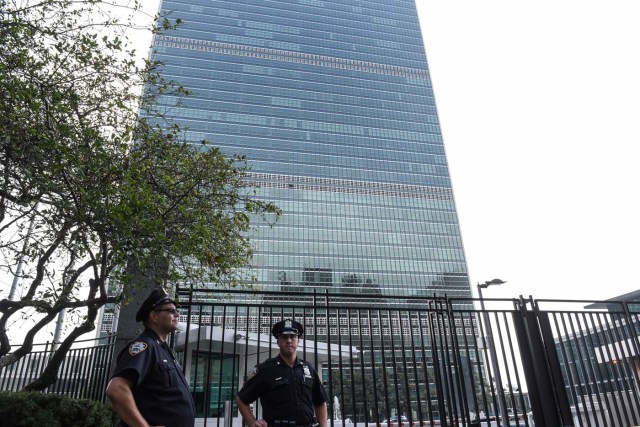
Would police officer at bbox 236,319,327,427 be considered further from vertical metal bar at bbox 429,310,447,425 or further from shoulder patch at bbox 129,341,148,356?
vertical metal bar at bbox 429,310,447,425

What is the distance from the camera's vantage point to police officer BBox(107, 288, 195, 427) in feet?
8.66

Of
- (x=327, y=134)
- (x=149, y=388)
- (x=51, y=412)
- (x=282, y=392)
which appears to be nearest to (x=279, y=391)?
(x=282, y=392)

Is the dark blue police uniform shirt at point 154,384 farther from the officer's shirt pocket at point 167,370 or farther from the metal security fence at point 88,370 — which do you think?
the metal security fence at point 88,370

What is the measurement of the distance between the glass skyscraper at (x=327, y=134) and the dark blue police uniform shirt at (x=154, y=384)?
88205mm

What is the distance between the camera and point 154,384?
2898 mm

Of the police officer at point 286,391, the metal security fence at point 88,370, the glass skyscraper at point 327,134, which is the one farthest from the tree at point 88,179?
the glass skyscraper at point 327,134

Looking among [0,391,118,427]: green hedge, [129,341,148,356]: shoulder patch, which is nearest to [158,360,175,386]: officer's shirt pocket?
[129,341,148,356]: shoulder patch

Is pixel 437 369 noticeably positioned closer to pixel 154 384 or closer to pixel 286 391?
pixel 286 391

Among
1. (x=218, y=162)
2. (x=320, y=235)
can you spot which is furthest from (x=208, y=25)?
(x=218, y=162)

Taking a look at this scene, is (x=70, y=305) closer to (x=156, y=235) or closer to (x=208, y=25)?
(x=156, y=235)

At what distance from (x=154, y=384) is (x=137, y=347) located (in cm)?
28

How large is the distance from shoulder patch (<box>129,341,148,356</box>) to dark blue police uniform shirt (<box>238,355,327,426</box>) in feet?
4.29

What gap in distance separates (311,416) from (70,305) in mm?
6014

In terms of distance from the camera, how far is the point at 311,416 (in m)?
3.86
